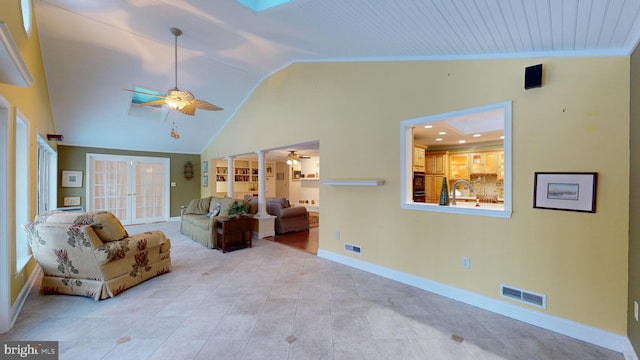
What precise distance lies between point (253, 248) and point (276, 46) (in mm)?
3655

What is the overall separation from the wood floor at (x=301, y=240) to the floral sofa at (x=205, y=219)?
4.08 ft

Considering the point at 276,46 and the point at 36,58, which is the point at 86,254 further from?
the point at 276,46

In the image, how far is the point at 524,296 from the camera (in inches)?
95.2

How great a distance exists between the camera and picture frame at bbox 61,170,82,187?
6.48 metres

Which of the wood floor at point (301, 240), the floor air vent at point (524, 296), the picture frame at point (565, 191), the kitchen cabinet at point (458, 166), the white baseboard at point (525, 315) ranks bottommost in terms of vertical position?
the wood floor at point (301, 240)

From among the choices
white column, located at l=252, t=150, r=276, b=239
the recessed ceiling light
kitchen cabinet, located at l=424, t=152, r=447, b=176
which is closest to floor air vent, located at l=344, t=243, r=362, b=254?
white column, located at l=252, t=150, r=276, b=239

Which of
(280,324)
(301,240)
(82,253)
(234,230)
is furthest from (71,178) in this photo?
(280,324)

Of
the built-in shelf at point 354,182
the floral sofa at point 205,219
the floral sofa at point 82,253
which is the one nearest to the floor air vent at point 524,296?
the built-in shelf at point 354,182

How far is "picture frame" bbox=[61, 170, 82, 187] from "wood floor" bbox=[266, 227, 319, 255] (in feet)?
18.1

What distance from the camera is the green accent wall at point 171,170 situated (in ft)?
21.4

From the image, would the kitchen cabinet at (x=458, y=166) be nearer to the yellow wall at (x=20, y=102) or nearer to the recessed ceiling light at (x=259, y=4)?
the recessed ceiling light at (x=259, y=4)

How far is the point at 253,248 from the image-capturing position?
4.96 metres

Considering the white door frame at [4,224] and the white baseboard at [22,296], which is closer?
the white door frame at [4,224]

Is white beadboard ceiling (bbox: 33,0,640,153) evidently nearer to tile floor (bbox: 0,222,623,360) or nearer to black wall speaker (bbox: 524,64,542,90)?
black wall speaker (bbox: 524,64,542,90)
